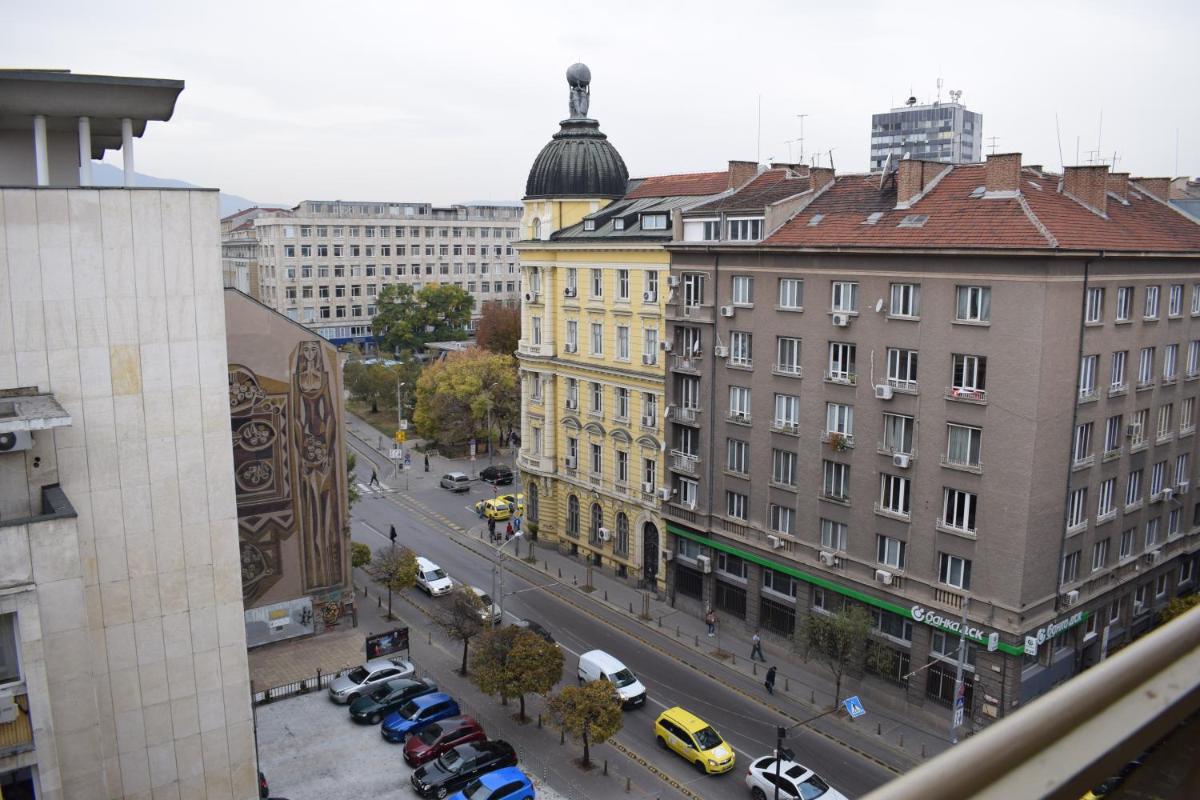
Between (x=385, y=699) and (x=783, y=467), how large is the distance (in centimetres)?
1883

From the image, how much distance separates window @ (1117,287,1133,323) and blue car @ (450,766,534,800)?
1044 inches

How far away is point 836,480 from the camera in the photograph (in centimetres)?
3869

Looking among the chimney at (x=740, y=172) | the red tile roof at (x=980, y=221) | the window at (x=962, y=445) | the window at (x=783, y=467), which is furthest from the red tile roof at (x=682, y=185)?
the window at (x=962, y=445)

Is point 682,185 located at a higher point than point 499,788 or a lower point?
higher

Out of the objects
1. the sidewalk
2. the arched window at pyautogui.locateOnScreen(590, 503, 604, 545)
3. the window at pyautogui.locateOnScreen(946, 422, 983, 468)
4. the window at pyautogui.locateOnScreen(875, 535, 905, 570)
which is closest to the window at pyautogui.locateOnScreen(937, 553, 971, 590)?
the window at pyautogui.locateOnScreen(875, 535, 905, 570)

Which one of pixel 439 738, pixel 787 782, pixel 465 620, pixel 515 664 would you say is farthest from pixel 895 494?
pixel 439 738

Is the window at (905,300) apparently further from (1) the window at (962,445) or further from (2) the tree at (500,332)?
(2) the tree at (500,332)

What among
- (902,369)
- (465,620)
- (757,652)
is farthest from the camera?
(757,652)

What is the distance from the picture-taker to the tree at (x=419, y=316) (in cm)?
10344

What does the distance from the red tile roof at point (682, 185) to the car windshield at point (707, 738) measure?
28050mm

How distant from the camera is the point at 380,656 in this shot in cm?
3831

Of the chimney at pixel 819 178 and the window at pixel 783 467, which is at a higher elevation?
the chimney at pixel 819 178

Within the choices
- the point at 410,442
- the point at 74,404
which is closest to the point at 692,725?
Result: the point at 74,404

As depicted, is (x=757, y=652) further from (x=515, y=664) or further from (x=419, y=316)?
(x=419, y=316)
